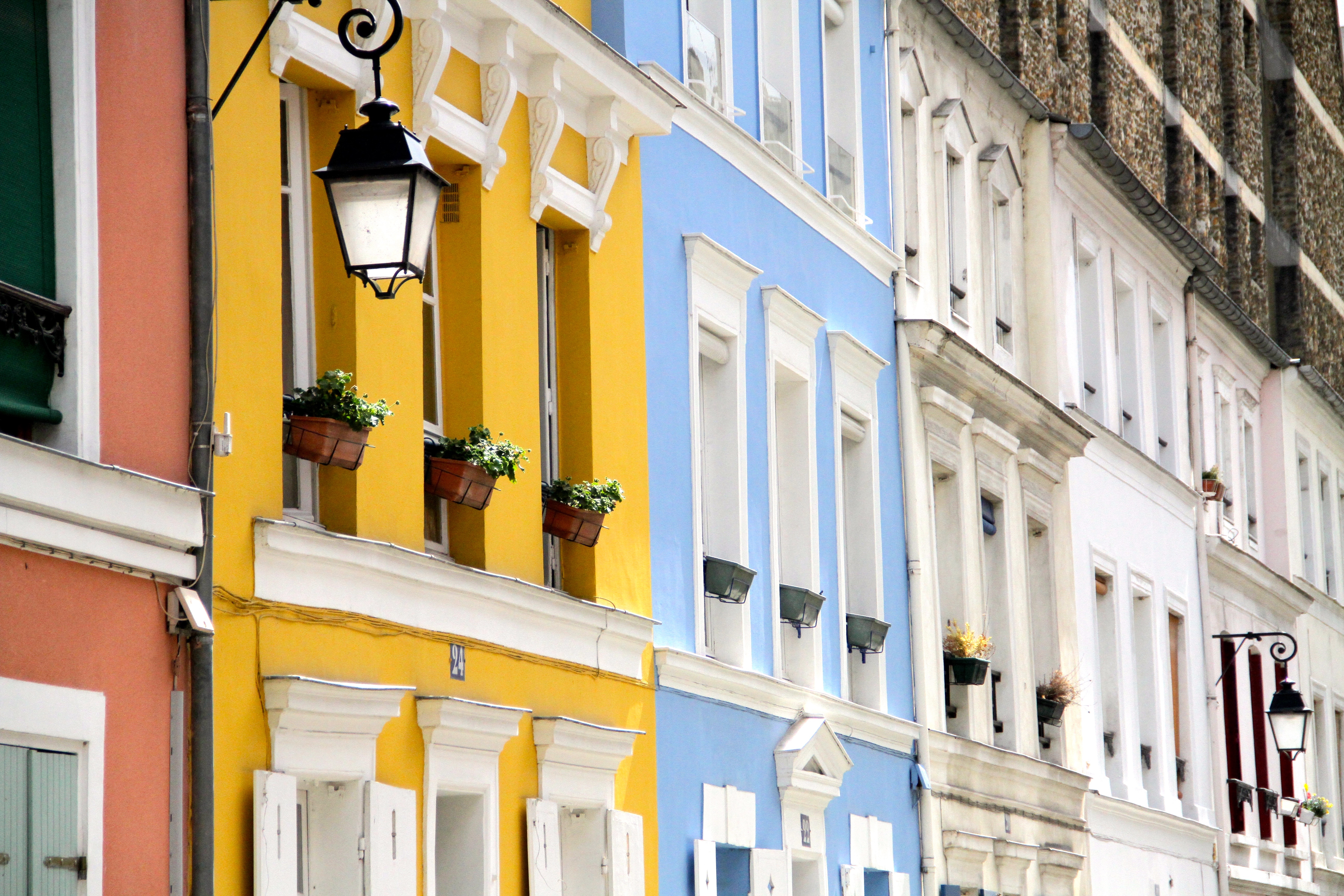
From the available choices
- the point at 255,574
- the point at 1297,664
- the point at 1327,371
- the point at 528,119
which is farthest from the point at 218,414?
the point at 1327,371

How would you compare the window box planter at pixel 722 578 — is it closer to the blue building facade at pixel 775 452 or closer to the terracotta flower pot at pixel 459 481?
the blue building facade at pixel 775 452

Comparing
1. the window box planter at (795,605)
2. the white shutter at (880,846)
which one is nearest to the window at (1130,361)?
the white shutter at (880,846)

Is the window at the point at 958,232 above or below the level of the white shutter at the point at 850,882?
above

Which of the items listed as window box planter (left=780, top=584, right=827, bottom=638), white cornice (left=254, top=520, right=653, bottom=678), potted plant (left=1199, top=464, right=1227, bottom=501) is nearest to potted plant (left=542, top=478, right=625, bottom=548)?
white cornice (left=254, top=520, right=653, bottom=678)

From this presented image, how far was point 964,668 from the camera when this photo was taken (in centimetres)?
1853

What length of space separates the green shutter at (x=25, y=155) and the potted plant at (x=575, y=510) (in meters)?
4.33

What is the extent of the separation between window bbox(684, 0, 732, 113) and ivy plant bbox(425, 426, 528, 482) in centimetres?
433

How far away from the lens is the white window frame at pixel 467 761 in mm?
10172

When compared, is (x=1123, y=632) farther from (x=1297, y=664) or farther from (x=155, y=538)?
(x=155, y=538)

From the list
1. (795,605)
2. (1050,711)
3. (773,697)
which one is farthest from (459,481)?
(1050,711)

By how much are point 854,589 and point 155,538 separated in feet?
31.2

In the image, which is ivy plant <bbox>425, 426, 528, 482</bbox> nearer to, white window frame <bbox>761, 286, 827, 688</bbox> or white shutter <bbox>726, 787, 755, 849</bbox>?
white shutter <bbox>726, 787, 755, 849</bbox>

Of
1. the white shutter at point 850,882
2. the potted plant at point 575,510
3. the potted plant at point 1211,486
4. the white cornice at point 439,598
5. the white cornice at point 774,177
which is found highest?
the white cornice at point 774,177

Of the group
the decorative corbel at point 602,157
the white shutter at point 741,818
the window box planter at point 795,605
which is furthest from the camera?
the window box planter at point 795,605
